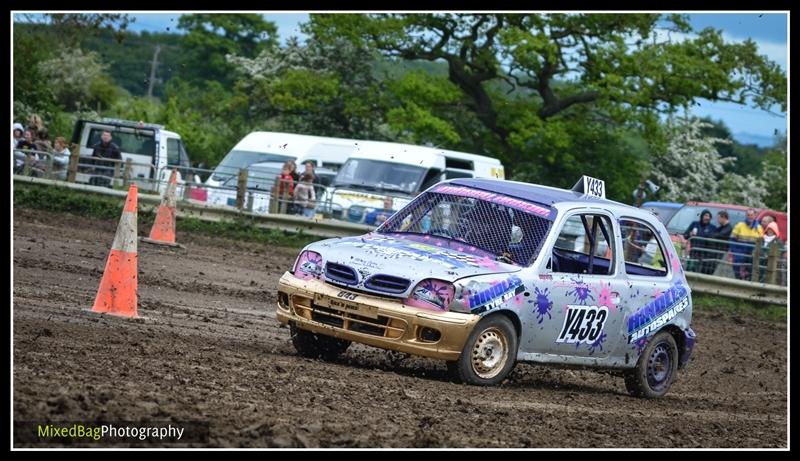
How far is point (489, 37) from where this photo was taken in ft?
121

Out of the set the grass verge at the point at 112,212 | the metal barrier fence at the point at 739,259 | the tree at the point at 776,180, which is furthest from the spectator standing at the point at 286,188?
the tree at the point at 776,180

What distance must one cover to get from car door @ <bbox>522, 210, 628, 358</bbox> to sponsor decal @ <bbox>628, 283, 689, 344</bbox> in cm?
19

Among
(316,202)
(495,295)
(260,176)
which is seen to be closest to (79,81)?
(260,176)

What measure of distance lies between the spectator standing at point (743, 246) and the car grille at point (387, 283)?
14.6m

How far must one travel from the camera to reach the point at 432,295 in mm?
9523

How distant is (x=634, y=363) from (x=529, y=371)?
1.21 metres

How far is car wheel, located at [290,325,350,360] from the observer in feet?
34.1

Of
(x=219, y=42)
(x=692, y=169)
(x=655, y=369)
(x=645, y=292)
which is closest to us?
(x=645, y=292)

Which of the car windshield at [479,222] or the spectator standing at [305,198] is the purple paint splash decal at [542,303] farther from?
the spectator standing at [305,198]

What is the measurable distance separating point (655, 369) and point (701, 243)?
43.6ft

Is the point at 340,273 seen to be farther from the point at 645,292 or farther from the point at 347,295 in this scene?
the point at 645,292

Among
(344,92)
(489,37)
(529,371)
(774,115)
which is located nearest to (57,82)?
(344,92)

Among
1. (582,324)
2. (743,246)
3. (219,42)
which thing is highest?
(219,42)

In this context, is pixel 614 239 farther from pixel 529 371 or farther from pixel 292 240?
pixel 292 240
